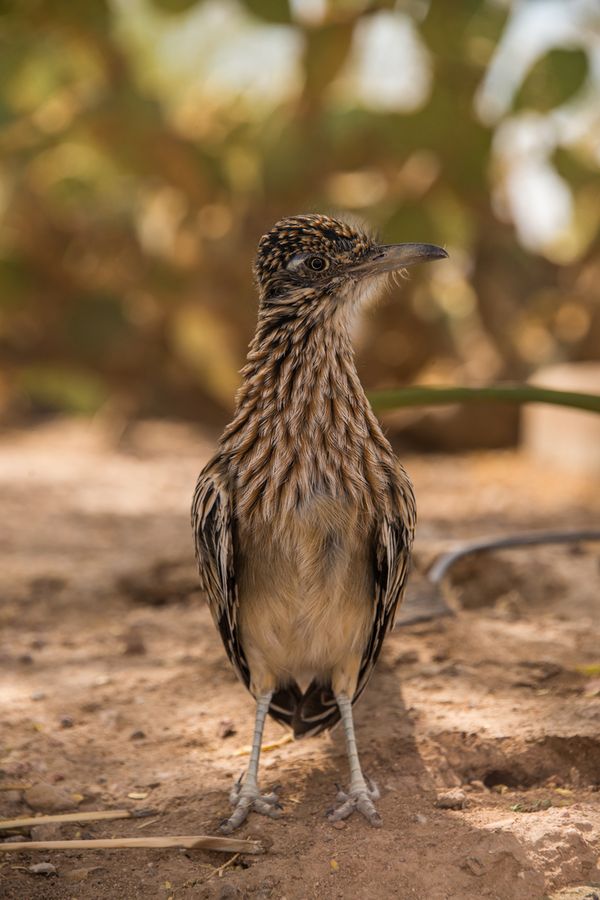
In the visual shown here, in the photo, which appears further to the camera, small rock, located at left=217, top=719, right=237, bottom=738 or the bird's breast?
small rock, located at left=217, top=719, right=237, bottom=738

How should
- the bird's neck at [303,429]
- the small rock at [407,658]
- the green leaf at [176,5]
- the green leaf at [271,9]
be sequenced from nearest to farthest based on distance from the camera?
the bird's neck at [303,429] < the small rock at [407,658] < the green leaf at [271,9] < the green leaf at [176,5]

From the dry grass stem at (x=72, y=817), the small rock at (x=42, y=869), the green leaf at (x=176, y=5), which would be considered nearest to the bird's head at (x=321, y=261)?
the dry grass stem at (x=72, y=817)

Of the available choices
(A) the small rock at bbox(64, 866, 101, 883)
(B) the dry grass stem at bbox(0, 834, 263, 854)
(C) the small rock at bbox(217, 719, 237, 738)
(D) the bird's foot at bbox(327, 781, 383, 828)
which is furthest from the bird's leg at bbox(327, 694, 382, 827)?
(A) the small rock at bbox(64, 866, 101, 883)

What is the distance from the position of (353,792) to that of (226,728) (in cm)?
72

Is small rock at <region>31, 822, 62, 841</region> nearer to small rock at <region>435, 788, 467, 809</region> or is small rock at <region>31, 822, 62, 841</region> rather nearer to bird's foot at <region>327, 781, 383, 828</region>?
bird's foot at <region>327, 781, 383, 828</region>

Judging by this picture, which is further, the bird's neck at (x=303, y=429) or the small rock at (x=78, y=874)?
the bird's neck at (x=303, y=429)

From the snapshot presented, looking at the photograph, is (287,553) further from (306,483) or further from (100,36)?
(100,36)

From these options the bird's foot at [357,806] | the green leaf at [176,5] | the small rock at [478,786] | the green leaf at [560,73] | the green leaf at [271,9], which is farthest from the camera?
the green leaf at [176,5]

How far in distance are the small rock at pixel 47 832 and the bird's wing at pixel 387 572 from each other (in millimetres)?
1019

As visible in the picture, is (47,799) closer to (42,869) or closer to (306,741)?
(42,869)

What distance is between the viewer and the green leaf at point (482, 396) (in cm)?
347

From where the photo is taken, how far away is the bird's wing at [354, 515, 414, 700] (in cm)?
295

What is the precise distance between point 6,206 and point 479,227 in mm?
4489

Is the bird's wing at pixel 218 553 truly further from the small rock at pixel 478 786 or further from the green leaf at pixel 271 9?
the green leaf at pixel 271 9
